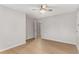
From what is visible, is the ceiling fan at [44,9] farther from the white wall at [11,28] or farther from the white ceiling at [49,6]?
the white wall at [11,28]

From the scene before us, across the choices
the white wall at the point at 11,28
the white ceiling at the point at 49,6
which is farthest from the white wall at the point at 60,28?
the white wall at the point at 11,28

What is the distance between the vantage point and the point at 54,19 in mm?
1618

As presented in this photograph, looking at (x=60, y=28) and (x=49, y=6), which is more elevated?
(x=49, y=6)

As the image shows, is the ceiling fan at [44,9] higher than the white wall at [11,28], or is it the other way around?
the ceiling fan at [44,9]

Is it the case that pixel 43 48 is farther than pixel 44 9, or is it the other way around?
pixel 43 48

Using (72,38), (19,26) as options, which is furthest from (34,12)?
(72,38)

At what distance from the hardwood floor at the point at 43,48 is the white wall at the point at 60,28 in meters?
0.09

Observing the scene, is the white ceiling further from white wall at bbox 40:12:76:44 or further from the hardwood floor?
the hardwood floor

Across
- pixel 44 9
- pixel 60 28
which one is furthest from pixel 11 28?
pixel 60 28

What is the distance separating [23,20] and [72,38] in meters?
0.89

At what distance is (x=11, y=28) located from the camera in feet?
5.12

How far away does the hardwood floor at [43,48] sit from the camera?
4.75 ft

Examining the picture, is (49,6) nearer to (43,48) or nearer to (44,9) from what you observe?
(44,9)

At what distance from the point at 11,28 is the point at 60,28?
0.86 m
